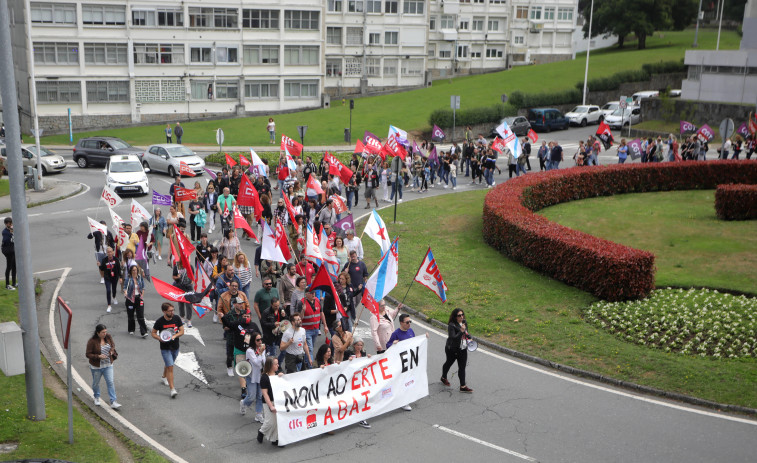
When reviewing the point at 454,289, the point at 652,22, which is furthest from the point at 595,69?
the point at 454,289

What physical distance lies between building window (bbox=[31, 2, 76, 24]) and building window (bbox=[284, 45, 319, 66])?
1673 cm

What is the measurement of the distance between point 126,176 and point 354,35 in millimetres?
43204

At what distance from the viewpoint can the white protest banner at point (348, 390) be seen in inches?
449

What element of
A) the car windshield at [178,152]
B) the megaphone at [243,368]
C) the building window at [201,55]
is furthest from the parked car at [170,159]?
the megaphone at [243,368]

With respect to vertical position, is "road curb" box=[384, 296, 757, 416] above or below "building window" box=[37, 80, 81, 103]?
below

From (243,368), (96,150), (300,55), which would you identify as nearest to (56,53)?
(96,150)

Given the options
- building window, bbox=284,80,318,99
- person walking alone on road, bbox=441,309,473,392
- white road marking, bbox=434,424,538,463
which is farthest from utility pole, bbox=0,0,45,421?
building window, bbox=284,80,318,99

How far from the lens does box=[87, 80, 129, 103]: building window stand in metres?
55.9

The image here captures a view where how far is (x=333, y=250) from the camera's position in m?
17.3

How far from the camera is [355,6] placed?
69688 mm

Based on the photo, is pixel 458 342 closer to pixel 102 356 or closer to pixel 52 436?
pixel 102 356

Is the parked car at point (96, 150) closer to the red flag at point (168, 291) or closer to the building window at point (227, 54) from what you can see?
the building window at point (227, 54)

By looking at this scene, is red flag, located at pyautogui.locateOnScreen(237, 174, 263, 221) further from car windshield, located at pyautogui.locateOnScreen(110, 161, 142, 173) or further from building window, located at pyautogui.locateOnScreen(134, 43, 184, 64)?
building window, located at pyautogui.locateOnScreen(134, 43, 184, 64)

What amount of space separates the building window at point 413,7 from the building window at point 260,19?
51.2ft
